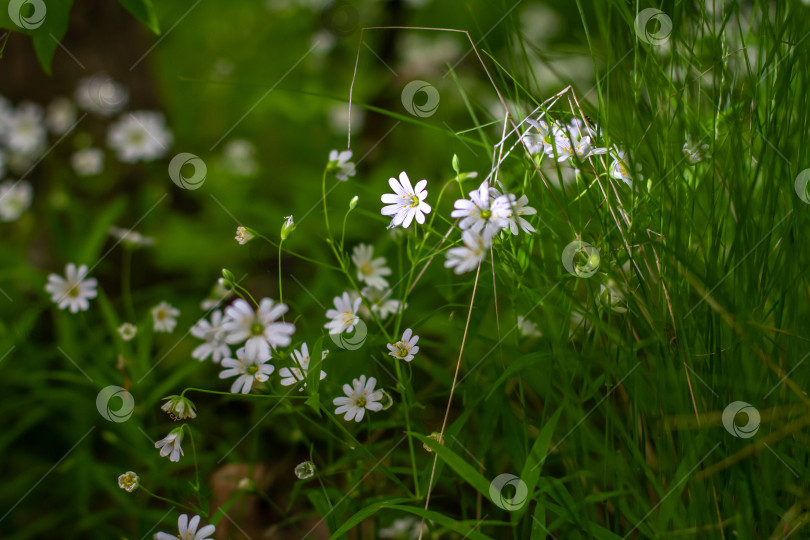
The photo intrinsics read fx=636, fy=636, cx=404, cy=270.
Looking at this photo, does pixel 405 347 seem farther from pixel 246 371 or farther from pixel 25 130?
pixel 25 130

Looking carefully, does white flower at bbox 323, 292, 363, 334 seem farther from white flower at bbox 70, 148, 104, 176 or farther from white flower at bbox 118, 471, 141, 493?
white flower at bbox 70, 148, 104, 176

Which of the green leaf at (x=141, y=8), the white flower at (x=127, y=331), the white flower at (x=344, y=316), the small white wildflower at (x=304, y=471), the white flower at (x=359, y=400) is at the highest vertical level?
the green leaf at (x=141, y=8)

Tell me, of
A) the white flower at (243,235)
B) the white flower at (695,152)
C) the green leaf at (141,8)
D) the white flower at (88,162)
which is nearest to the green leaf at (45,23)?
the green leaf at (141,8)

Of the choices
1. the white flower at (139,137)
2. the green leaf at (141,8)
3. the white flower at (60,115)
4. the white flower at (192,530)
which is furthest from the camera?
the white flower at (60,115)

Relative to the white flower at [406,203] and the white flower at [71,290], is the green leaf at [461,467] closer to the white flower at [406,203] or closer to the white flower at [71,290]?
the white flower at [406,203]

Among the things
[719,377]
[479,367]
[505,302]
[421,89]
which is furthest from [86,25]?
[719,377]

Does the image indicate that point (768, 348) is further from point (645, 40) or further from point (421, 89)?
point (421, 89)

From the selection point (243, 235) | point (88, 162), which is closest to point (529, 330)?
point (243, 235)
